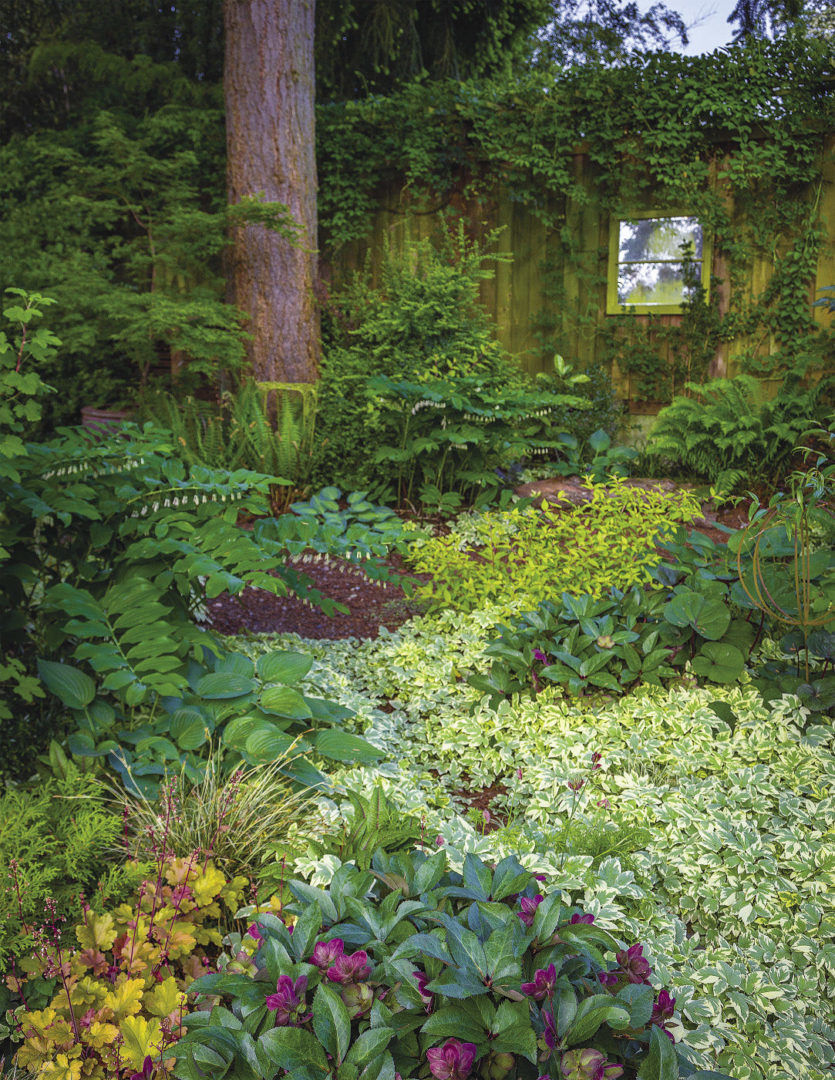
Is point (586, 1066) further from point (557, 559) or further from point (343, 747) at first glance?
point (557, 559)

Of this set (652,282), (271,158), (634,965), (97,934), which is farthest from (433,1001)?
(652,282)

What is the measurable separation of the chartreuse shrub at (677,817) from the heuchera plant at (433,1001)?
339 millimetres

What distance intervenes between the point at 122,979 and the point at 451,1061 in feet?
2.59

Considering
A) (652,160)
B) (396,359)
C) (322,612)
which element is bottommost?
(322,612)

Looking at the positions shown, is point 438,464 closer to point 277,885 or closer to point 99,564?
point 99,564

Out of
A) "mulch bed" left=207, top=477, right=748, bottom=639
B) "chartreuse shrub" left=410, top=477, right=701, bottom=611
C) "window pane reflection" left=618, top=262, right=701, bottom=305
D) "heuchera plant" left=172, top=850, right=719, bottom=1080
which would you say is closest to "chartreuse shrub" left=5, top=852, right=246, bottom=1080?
"heuchera plant" left=172, top=850, right=719, bottom=1080

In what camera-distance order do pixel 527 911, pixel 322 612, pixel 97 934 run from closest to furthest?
1. pixel 527 911
2. pixel 97 934
3. pixel 322 612

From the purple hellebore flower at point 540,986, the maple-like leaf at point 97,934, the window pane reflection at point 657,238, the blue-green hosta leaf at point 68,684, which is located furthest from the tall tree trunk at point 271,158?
the purple hellebore flower at point 540,986

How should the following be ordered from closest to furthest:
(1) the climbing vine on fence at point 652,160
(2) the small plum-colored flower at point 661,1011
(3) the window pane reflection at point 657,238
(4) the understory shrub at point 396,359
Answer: (2) the small plum-colored flower at point 661,1011, (4) the understory shrub at point 396,359, (1) the climbing vine on fence at point 652,160, (3) the window pane reflection at point 657,238

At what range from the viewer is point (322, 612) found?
170 inches

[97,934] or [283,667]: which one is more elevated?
[283,667]

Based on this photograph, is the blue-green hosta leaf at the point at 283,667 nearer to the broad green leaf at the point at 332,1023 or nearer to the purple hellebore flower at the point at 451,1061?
the broad green leaf at the point at 332,1023

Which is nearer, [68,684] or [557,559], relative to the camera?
[68,684]

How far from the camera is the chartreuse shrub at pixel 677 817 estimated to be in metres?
1.81
